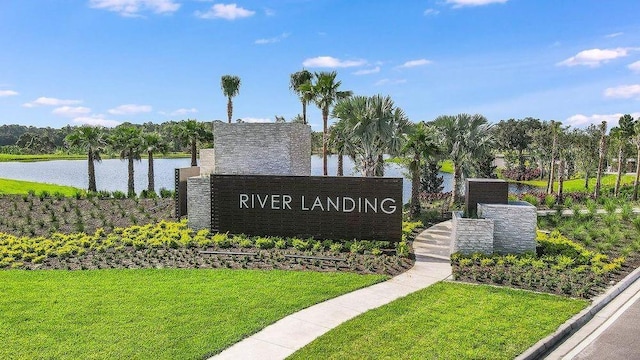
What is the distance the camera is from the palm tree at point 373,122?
22188mm

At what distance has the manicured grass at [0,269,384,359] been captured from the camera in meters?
8.01

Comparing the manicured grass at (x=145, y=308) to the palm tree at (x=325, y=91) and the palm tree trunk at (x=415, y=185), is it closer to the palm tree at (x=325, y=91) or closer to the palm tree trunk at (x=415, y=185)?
the palm tree trunk at (x=415, y=185)

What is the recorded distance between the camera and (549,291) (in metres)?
11.4

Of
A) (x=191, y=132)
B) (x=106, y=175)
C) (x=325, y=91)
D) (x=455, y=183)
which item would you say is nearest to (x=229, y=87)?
(x=191, y=132)

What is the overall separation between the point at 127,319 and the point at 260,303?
269 centimetres

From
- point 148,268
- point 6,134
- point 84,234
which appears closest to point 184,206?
point 84,234

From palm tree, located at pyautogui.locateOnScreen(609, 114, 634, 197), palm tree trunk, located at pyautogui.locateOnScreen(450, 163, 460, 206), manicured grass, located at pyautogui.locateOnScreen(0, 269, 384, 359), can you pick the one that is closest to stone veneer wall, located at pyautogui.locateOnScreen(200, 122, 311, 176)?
manicured grass, located at pyautogui.locateOnScreen(0, 269, 384, 359)

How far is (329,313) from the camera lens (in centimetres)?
977

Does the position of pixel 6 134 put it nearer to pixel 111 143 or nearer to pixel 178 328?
pixel 111 143

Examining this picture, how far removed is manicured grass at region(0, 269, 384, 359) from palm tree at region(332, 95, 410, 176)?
36.7 ft

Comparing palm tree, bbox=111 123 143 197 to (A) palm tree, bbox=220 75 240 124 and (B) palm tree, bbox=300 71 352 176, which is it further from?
(B) palm tree, bbox=300 71 352 176

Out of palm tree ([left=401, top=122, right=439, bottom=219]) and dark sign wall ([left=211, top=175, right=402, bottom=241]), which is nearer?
dark sign wall ([left=211, top=175, right=402, bottom=241])

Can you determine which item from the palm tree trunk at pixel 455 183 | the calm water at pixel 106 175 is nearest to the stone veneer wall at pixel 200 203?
the palm tree trunk at pixel 455 183

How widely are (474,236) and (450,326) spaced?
6.45 meters
